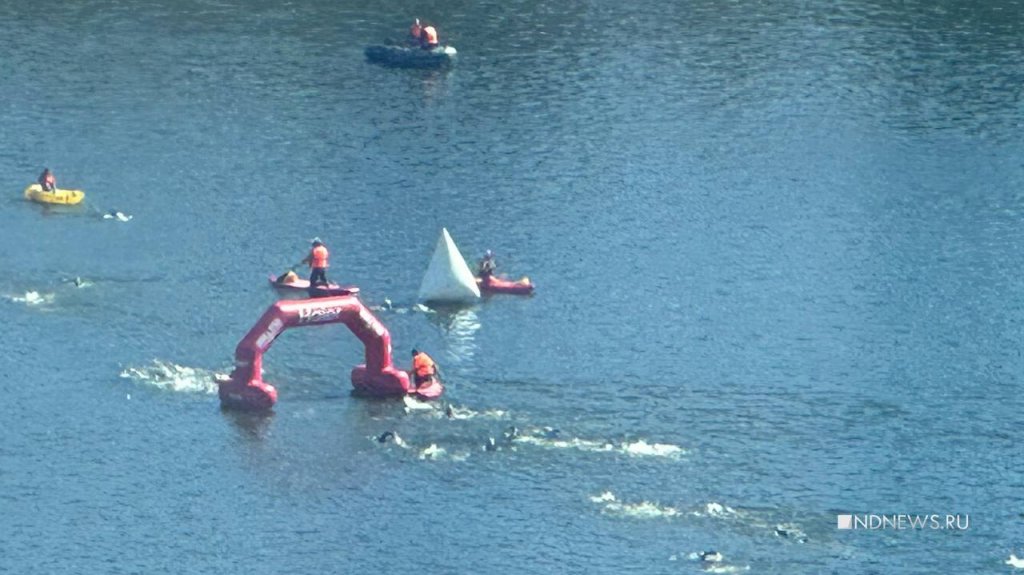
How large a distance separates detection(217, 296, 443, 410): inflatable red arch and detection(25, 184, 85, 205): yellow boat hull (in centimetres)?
2881

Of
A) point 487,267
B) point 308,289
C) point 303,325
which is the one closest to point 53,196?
point 308,289

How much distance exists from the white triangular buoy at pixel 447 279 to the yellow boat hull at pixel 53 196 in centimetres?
2376

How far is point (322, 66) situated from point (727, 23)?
31.2m

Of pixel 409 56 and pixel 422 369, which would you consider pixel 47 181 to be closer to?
pixel 422 369

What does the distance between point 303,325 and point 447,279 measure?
46.3ft

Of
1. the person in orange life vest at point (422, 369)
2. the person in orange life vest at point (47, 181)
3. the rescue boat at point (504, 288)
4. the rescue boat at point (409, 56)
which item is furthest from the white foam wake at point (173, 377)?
the rescue boat at point (409, 56)

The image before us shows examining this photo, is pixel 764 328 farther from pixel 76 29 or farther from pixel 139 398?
pixel 76 29

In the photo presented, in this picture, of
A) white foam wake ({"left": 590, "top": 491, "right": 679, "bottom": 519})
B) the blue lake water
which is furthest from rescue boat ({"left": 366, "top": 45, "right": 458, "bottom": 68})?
white foam wake ({"left": 590, "top": 491, "right": 679, "bottom": 519})

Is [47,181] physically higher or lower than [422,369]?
higher

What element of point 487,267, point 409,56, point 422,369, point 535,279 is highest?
point 409,56

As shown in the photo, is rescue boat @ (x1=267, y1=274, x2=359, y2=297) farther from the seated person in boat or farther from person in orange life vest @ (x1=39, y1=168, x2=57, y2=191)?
person in orange life vest @ (x1=39, y1=168, x2=57, y2=191)

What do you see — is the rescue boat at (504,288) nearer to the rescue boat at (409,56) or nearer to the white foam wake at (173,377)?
the white foam wake at (173,377)

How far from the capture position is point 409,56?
529ft

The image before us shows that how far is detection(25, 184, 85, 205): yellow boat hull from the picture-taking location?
131m
